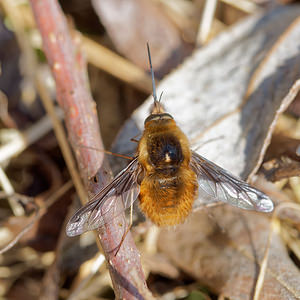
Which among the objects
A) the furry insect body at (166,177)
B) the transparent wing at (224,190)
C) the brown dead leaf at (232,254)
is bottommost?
the brown dead leaf at (232,254)

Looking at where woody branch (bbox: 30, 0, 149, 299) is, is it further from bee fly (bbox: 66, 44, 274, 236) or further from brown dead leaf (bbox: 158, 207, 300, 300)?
brown dead leaf (bbox: 158, 207, 300, 300)

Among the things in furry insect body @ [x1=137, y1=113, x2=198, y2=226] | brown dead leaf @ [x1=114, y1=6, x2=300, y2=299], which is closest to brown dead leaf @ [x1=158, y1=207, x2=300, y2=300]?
brown dead leaf @ [x1=114, y1=6, x2=300, y2=299]

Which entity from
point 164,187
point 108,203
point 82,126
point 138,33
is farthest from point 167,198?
point 138,33

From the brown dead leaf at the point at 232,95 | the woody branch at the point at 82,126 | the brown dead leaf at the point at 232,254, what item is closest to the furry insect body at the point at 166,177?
the woody branch at the point at 82,126

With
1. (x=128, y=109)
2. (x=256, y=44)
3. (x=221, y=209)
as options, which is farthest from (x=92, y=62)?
(x=221, y=209)

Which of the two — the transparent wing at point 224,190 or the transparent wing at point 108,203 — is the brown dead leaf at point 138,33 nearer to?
the transparent wing at point 224,190

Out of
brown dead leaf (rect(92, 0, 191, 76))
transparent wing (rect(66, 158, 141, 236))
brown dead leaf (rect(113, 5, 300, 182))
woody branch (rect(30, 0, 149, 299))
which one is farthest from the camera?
brown dead leaf (rect(92, 0, 191, 76))

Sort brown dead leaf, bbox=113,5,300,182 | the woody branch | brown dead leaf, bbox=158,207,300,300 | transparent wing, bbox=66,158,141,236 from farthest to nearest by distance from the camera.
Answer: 1. brown dead leaf, bbox=113,5,300,182
2. brown dead leaf, bbox=158,207,300,300
3. transparent wing, bbox=66,158,141,236
4. the woody branch
